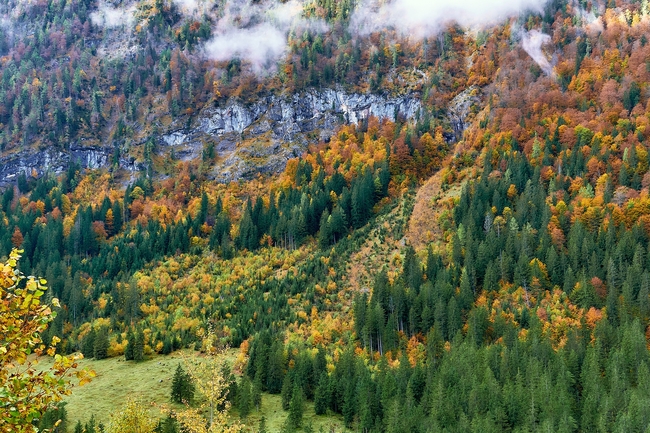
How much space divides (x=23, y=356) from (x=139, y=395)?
9142 cm

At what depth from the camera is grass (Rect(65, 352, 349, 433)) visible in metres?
87.4

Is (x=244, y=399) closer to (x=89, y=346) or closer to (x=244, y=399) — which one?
(x=244, y=399)

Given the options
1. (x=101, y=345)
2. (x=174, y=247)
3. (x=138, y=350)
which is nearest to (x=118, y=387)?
(x=138, y=350)

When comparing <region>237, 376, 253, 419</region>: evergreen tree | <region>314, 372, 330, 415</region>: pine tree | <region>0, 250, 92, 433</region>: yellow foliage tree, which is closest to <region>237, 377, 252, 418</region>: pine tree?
<region>237, 376, 253, 419</region>: evergreen tree

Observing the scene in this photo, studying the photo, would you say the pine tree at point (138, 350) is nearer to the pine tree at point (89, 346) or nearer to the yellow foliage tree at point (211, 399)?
the pine tree at point (89, 346)

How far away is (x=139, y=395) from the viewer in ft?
310

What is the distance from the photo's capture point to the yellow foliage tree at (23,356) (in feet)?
37.3

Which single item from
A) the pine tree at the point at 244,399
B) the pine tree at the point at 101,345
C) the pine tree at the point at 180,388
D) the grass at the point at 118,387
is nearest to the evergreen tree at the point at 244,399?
the pine tree at the point at 244,399

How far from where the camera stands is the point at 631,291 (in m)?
110

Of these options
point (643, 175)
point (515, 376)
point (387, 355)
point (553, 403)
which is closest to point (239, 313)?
point (387, 355)

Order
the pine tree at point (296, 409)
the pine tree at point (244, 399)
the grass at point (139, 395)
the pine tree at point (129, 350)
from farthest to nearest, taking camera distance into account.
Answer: the pine tree at point (129, 350), the pine tree at point (244, 399), the grass at point (139, 395), the pine tree at point (296, 409)

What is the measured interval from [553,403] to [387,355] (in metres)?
35.7

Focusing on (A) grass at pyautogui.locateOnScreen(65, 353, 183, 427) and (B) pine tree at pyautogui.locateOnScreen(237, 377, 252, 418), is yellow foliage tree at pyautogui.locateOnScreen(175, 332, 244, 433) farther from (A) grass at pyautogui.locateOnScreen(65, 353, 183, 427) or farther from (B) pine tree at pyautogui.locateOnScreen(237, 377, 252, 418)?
(A) grass at pyautogui.locateOnScreen(65, 353, 183, 427)

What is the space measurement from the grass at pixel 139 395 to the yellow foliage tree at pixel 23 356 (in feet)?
242
